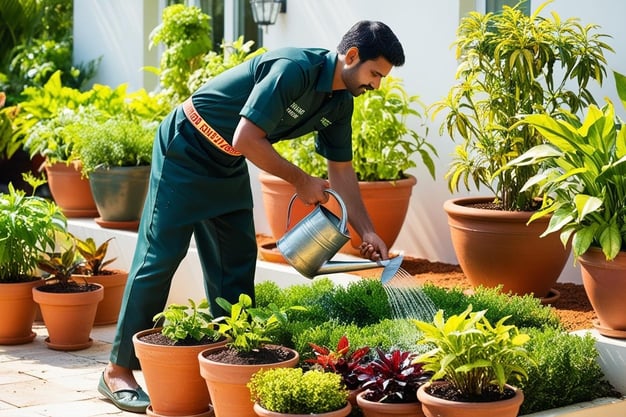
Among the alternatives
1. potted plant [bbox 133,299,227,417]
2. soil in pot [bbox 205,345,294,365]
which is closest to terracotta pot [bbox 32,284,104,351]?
potted plant [bbox 133,299,227,417]

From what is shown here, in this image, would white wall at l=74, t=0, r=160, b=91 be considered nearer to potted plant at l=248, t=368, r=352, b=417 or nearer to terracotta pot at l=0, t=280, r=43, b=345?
terracotta pot at l=0, t=280, r=43, b=345

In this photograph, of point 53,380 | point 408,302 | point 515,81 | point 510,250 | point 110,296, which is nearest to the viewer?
point 408,302

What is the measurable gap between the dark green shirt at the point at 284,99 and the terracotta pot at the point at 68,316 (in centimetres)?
169

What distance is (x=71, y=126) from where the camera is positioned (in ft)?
25.7

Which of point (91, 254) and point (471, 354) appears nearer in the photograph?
point (471, 354)

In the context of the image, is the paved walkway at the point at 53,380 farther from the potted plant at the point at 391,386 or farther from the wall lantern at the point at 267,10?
the wall lantern at the point at 267,10

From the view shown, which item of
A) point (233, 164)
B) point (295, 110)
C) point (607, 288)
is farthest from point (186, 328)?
point (607, 288)

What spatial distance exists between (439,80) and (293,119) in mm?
2455

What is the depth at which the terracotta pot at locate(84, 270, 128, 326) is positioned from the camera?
663 cm

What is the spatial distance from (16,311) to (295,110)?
2398 millimetres

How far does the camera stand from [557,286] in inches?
245

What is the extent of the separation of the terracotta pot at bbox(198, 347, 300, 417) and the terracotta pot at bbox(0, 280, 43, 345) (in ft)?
7.05

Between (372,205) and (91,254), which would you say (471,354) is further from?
(91,254)

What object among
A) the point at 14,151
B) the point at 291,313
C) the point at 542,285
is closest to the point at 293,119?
the point at 291,313
